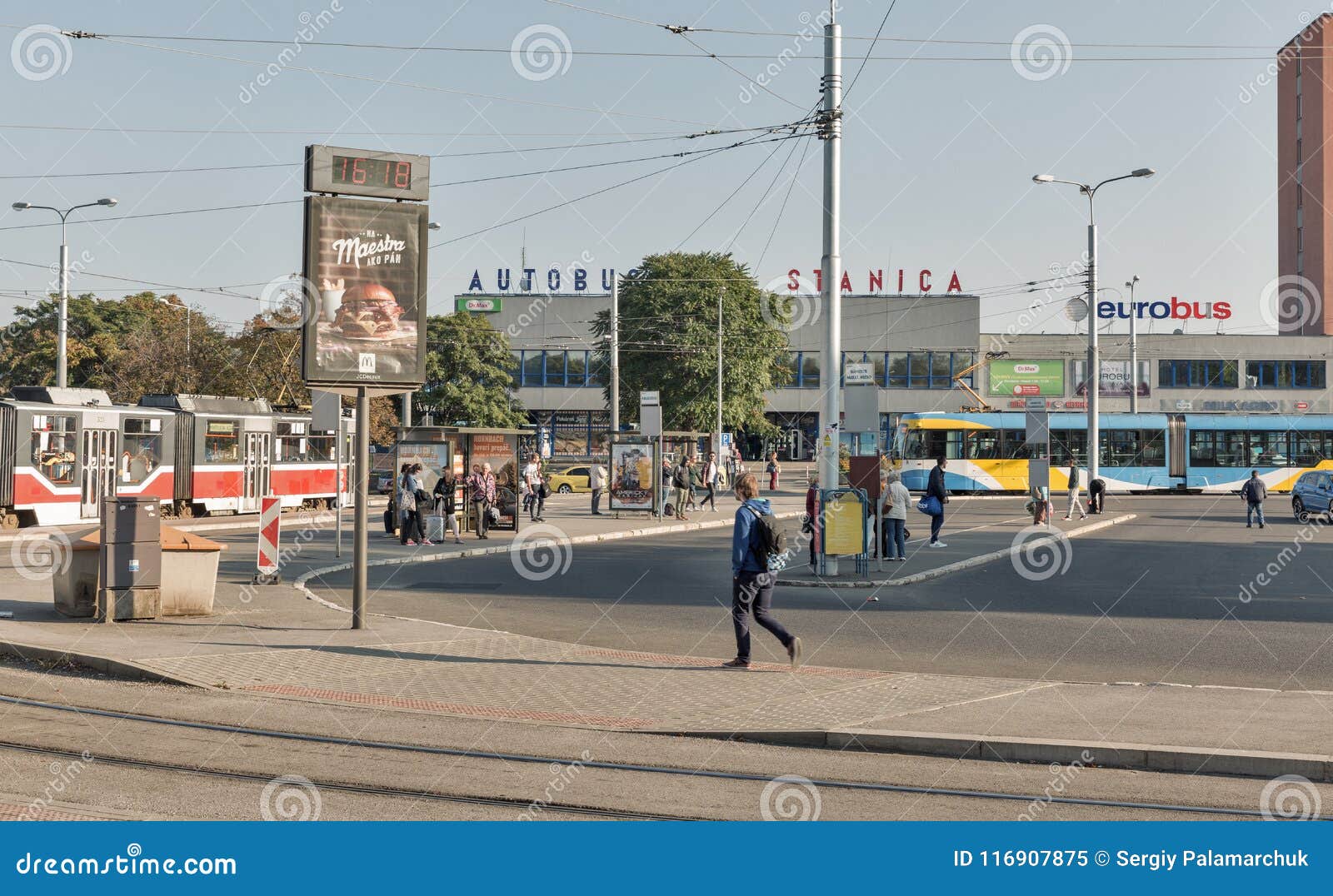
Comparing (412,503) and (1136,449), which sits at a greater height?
(1136,449)

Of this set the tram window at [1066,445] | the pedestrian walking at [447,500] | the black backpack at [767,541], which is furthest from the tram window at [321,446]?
the black backpack at [767,541]

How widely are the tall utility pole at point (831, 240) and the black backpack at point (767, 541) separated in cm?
780

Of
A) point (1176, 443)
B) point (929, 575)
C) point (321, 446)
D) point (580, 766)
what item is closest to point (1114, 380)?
point (1176, 443)

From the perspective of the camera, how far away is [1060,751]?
8.34 m

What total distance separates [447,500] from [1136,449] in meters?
37.0

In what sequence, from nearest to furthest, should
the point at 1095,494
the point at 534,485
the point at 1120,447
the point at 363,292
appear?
the point at 363,292 → the point at 534,485 → the point at 1095,494 → the point at 1120,447

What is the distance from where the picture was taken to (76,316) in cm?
7862

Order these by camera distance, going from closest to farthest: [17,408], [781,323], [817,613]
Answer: [817,613] → [17,408] → [781,323]

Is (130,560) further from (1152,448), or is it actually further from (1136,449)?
(1152,448)

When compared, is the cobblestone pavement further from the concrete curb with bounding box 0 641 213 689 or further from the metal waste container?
the metal waste container

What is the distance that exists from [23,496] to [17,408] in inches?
79.2

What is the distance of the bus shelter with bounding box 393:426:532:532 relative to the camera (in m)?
28.6
